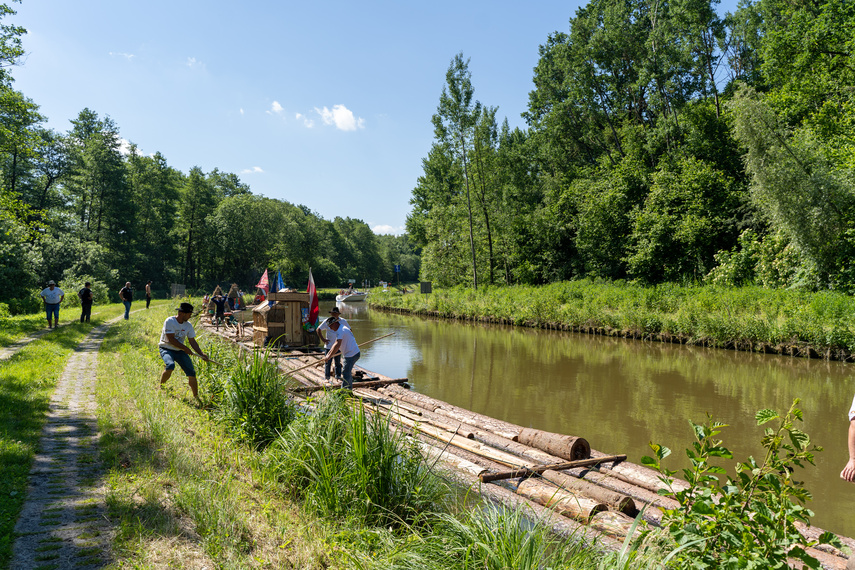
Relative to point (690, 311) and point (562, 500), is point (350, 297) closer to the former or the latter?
point (690, 311)

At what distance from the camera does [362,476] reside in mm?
4582

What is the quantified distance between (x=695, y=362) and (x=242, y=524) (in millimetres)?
16677

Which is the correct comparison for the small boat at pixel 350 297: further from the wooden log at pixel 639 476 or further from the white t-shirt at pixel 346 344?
the wooden log at pixel 639 476

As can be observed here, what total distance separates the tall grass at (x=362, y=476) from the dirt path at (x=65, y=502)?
165 centimetres

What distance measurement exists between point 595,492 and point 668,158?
3165cm

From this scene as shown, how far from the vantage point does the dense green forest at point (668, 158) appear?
21.5 meters

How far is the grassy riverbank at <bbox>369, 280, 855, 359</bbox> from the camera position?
16938mm

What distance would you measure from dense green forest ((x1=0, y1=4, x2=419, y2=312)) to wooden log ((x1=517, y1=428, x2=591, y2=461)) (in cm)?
2795

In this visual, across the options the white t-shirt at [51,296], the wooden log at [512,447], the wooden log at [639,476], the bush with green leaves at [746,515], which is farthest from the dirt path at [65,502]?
the white t-shirt at [51,296]

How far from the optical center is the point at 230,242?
62.4 m

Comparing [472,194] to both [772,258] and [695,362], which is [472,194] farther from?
[695,362]

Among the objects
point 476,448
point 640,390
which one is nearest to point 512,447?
point 476,448

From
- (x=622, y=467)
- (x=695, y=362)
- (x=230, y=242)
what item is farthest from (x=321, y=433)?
(x=230, y=242)

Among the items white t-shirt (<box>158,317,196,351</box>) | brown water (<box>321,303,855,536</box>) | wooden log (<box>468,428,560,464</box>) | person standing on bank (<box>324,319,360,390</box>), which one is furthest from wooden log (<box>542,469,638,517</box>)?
white t-shirt (<box>158,317,196,351</box>)
